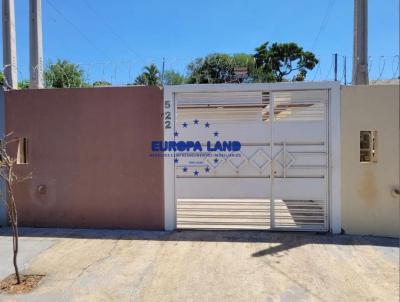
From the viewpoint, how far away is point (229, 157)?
23.2 feet

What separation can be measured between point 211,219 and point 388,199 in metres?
3.02

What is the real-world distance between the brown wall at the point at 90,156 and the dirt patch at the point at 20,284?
238 cm

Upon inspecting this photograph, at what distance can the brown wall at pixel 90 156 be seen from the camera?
7180mm

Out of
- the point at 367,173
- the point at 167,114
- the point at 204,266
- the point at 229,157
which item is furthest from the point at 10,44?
the point at 367,173

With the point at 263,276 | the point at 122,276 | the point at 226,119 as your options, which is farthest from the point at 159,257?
the point at 226,119

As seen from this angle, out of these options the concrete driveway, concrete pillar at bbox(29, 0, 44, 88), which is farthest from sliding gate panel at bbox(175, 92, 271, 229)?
concrete pillar at bbox(29, 0, 44, 88)

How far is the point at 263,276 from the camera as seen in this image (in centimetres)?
499

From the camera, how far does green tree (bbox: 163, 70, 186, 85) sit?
763 cm

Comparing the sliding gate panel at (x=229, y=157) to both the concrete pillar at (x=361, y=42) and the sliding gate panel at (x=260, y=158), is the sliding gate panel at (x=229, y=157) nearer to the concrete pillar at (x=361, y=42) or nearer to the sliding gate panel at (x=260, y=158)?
the sliding gate panel at (x=260, y=158)

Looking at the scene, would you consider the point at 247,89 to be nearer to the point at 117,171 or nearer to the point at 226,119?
the point at 226,119

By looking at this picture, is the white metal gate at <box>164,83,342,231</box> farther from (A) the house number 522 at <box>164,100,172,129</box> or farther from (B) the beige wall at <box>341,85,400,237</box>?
(B) the beige wall at <box>341,85,400,237</box>

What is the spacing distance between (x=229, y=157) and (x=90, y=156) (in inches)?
98.9

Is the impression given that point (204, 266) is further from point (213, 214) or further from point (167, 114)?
point (167, 114)

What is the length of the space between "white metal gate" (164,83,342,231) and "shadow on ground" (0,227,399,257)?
30 centimetres
